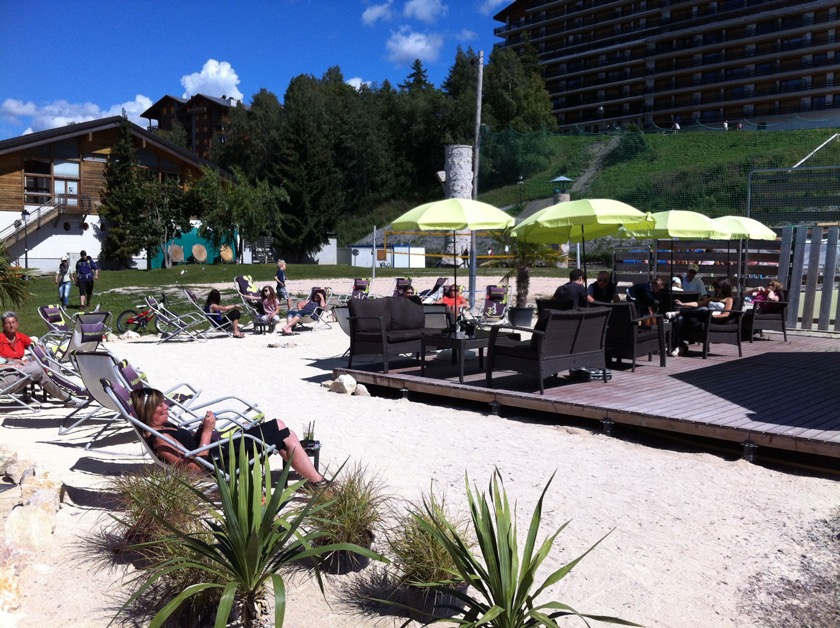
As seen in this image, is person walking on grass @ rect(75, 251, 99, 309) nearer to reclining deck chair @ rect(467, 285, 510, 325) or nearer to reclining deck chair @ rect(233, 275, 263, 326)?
reclining deck chair @ rect(233, 275, 263, 326)

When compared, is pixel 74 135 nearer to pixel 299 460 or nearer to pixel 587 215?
pixel 587 215

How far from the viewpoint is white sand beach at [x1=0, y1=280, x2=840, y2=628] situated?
3.27 metres

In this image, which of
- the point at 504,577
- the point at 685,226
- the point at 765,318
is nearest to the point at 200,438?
the point at 504,577

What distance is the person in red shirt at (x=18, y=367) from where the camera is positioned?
678 cm

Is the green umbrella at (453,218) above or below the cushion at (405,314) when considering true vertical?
above

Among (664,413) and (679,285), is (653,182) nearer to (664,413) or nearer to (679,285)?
(679,285)

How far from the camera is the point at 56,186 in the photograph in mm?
36156

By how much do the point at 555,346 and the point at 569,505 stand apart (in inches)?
99.7

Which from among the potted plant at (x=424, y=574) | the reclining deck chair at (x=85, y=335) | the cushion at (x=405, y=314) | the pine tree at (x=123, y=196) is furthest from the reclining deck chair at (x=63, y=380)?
the pine tree at (x=123, y=196)

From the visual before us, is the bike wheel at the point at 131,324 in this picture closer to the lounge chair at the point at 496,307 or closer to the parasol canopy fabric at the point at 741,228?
the lounge chair at the point at 496,307

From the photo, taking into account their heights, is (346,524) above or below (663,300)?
below

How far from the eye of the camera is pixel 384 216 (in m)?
58.8

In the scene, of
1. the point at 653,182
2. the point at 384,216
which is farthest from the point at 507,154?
the point at 384,216

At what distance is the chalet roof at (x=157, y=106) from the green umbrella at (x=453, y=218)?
79971 mm
